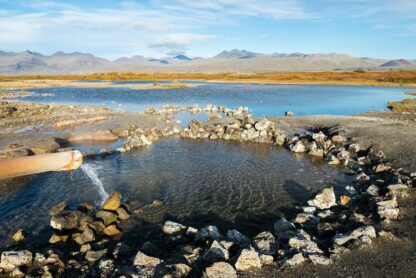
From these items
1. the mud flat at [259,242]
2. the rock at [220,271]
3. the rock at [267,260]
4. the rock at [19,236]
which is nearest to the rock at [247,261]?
the mud flat at [259,242]

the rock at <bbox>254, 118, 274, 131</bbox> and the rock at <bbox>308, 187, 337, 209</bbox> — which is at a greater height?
the rock at <bbox>254, 118, 274, 131</bbox>

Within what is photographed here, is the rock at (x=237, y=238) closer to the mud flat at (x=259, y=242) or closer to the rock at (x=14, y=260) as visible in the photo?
the mud flat at (x=259, y=242)

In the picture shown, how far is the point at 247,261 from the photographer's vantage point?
13.1 m

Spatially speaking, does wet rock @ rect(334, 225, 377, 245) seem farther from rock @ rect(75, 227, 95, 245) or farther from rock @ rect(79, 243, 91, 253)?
rock @ rect(75, 227, 95, 245)

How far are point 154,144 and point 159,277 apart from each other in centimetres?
2520

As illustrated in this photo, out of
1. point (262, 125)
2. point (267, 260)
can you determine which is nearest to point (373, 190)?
point (267, 260)

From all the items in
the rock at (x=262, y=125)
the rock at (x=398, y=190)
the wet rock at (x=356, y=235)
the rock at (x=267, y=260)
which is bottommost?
the rock at (x=267, y=260)

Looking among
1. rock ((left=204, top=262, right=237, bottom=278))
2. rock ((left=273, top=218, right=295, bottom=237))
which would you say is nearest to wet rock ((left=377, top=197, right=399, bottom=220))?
rock ((left=273, top=218, right=295, bottom=237))

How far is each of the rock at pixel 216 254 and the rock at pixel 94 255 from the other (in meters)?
4.74

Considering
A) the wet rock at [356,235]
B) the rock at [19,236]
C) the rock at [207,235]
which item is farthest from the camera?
the rock at [19,236]

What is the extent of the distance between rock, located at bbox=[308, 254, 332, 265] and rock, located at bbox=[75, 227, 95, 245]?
34.0 ft

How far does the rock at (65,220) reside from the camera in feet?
58.1

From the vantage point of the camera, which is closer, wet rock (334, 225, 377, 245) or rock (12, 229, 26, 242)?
wet rock (334, 225, 377, 245)

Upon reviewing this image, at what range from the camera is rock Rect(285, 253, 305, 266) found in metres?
13.2
